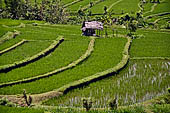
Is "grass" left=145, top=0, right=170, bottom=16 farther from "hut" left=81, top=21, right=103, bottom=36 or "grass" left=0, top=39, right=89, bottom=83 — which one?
"grass" left=0, top=39, right=89, bottom=83

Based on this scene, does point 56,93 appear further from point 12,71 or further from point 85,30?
point 85,30

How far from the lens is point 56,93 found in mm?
14523

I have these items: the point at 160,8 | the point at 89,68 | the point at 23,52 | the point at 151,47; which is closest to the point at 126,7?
the point at 160,8

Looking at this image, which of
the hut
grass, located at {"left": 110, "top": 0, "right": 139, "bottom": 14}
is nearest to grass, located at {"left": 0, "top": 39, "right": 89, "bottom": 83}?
the hut

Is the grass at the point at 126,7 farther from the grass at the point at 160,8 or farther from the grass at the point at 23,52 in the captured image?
the grass at the point at 23,52

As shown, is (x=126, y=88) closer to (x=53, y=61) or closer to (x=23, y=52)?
(x=53, y=61)

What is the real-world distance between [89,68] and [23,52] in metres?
6.59

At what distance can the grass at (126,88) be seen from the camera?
14047 mm

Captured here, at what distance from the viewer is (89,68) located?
18.7 m

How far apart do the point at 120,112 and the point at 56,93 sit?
19.6 ft

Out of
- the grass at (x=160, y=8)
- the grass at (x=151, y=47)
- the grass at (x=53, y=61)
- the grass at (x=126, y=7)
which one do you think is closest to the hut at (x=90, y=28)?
the grass at (x=151, y=47)

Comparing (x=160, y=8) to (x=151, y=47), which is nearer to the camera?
(x=151, y=47)

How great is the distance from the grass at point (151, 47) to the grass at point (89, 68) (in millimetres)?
1531

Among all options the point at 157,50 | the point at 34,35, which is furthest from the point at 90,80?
the point at 34,35
